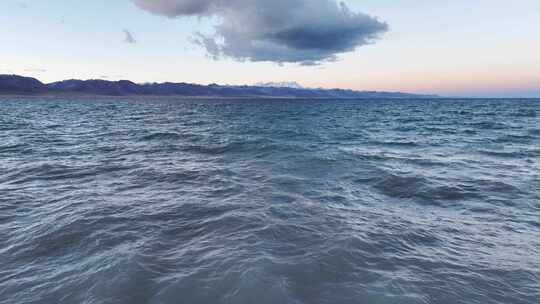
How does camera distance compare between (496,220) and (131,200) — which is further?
(131,200)

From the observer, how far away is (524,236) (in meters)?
7.53

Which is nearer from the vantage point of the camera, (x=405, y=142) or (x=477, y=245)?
(x=477, y=245)

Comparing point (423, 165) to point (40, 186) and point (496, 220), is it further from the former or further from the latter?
point (40, 186)

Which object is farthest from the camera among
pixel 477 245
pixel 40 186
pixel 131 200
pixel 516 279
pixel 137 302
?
pixel 40 186

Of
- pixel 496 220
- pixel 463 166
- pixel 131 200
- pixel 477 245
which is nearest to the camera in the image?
pixel 477 245

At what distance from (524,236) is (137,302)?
383 inches

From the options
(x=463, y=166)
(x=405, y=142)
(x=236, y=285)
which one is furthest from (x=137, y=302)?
(x=405, y=142)

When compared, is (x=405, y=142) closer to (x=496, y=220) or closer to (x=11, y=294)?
(x=496, y=220)

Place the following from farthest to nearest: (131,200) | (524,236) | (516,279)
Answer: (131,200) → (524,236) → (516,279)

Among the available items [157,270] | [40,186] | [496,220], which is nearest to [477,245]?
[496,220]

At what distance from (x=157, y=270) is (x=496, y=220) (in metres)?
9.93

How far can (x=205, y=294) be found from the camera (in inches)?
199

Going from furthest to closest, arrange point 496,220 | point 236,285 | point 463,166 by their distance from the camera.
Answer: point 463,166, point 496,220, point 236,285

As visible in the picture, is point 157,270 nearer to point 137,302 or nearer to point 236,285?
point 137,302
